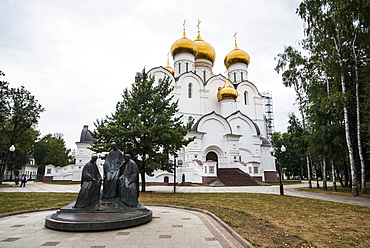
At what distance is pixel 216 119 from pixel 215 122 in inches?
14.8

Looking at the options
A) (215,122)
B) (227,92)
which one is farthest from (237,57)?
(215,122)

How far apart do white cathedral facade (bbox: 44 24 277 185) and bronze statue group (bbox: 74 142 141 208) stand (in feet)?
53.6

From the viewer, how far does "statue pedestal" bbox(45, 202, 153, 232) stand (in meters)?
5.66

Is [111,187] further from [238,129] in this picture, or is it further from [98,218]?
[238,129]

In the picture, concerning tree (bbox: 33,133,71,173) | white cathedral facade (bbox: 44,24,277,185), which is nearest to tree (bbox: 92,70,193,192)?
white cathedral facade (bbox: 44,24,277,185)

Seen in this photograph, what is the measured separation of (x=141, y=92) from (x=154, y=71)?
16.2 metres

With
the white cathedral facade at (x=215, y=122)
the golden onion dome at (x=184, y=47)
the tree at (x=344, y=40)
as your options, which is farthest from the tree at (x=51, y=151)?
the tree at (x=344, y=40)

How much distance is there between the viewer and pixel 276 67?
20891 mm

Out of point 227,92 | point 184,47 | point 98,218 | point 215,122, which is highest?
point 184,47

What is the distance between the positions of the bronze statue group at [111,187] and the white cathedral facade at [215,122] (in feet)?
53.6

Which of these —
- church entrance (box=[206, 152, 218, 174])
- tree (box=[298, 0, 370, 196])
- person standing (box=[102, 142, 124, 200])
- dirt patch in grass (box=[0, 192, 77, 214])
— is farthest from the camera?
church entrance (box=[206, 152, 218, 174])

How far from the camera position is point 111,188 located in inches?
286

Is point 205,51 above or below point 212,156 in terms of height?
above

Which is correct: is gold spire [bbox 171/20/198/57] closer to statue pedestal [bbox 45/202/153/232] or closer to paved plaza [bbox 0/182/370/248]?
statue pedestal [bbox 45/202/153/232]
